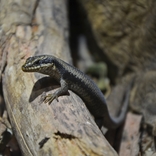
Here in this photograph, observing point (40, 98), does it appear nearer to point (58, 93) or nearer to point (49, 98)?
point (49, 98)

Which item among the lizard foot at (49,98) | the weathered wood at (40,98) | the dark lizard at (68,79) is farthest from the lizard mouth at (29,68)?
the lizard foot at (49,98)

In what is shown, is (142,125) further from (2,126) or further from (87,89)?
(2,126)

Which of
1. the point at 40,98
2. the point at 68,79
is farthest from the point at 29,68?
the point at 68,79

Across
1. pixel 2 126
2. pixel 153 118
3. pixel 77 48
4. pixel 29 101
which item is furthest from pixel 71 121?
pixel 77 48

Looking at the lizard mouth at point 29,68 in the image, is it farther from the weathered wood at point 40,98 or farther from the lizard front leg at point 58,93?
the lizard front leg at point 58,93

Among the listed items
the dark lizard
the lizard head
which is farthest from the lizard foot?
the lizard head

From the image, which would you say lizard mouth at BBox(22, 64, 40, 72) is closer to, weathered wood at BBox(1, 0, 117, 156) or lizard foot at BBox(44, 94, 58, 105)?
weathered wood at BBox(1, 0, 117, 156)
